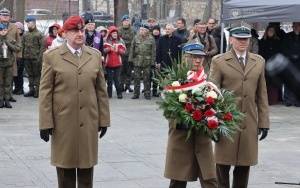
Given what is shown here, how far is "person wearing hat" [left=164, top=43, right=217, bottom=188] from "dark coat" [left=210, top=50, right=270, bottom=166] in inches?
16.9

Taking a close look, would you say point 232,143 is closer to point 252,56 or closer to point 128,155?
point 252,56

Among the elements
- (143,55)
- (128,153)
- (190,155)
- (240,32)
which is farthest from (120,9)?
(190,155)

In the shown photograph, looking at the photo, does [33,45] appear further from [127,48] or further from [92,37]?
[127,48]

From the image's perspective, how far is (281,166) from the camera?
33.9 ft

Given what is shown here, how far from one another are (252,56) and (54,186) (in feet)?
9.11

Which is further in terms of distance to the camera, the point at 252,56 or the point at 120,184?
the point at 120,184

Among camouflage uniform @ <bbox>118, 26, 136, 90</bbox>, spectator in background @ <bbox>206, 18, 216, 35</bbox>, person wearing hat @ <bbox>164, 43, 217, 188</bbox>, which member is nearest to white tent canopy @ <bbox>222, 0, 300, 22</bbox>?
spectator in background @ <bbox>206, 18, 216, 35</bbox>

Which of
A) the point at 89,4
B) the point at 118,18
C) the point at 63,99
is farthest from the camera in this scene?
the point at 89,4

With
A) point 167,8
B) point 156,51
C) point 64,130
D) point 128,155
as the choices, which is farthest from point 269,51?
point 167,8

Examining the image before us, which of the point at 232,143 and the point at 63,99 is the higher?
the point at 63,99

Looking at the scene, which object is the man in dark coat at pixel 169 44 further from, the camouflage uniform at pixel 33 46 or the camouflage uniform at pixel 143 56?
the camouflage uniform at pixel 33 46

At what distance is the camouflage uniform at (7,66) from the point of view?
1670 centimetres

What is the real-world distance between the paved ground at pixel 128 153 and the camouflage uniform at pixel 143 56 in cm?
209

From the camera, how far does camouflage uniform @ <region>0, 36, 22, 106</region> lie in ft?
54.8
